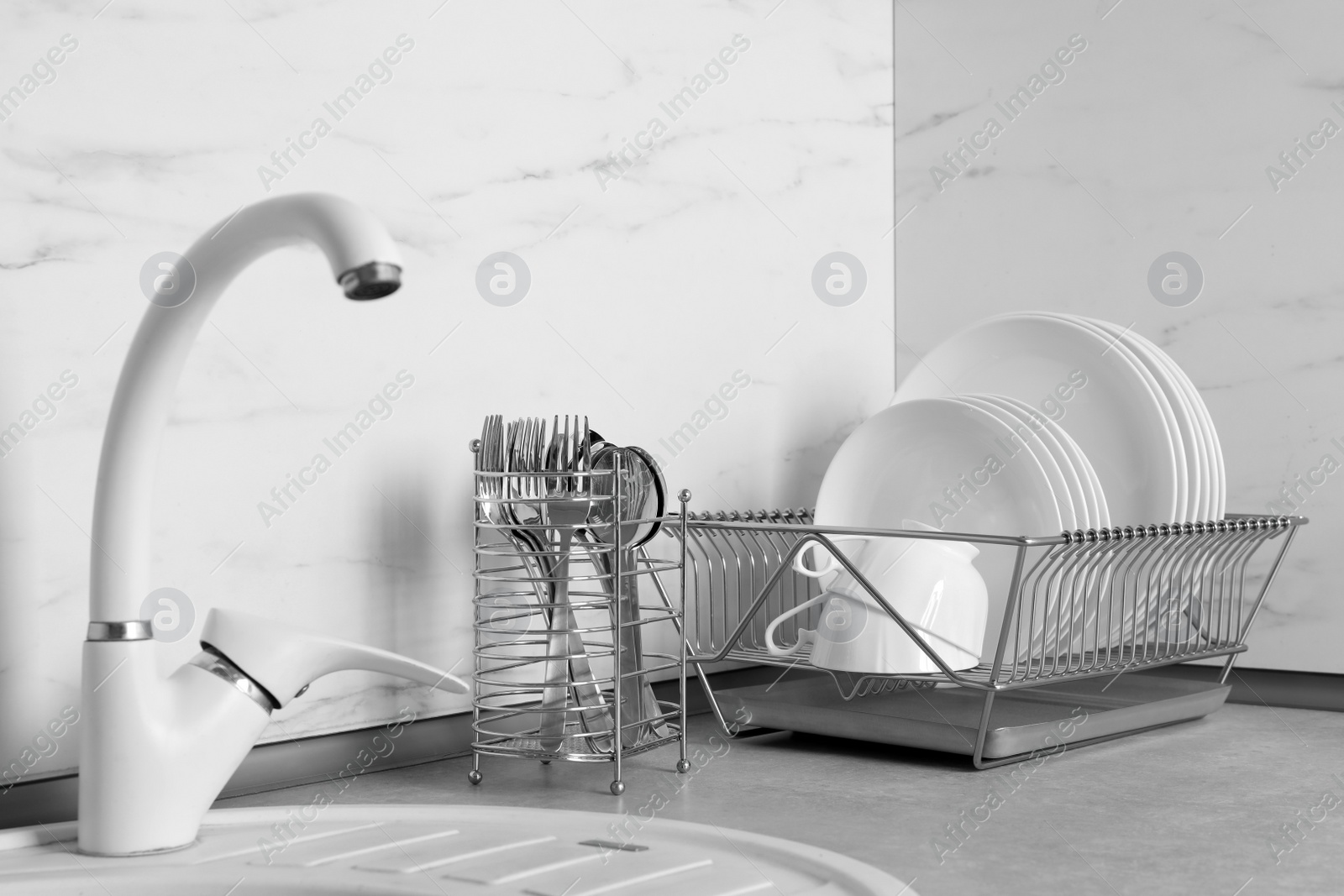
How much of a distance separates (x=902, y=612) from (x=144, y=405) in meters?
0.57

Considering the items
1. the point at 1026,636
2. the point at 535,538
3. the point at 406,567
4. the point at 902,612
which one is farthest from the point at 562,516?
the point at 1026,636

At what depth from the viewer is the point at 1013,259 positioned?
141 cm

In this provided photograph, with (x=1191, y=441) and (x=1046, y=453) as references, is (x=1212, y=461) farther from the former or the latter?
(x=1046, y=453)

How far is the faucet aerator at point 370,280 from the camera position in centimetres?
53

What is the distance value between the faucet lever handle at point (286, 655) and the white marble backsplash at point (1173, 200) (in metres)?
0.89

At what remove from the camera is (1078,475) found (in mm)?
1056

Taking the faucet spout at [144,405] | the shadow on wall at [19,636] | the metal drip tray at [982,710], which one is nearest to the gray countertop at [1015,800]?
the metal drip tray at [982,710]

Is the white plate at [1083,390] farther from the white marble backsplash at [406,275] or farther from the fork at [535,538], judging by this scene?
the fork at [535,538]

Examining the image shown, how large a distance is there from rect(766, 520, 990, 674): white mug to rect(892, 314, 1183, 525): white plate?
0.22 m

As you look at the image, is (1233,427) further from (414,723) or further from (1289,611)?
(414,723)

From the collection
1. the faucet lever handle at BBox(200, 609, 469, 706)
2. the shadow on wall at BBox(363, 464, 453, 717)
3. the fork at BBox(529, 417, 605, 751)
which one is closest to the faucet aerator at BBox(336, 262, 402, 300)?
the faucet lever handle at BBox(200, 609, 469, 706)

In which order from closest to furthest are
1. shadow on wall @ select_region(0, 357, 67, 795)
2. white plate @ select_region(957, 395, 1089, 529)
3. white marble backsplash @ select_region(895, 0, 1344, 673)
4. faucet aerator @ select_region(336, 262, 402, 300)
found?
faucet aerator @ select_region(336, 262, 402, 300), shadow on wall @ select_region(0, 357, 67, 795), white plate @ select_region(957, 395, 1089, 529), white marble backsplash @ select_region(895, 0, 1344, 673)

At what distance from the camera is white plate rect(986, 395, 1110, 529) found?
1.05 metres

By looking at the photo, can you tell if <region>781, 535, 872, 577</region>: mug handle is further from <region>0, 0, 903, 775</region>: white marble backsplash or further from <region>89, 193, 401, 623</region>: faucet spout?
<region>89, 193, 401, 623</region>: faucet spout
